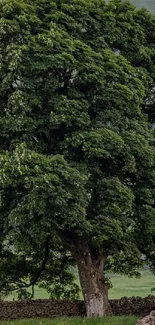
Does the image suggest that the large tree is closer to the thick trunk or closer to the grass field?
the thick trunk

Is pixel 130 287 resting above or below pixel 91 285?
below

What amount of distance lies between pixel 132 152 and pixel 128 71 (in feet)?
12.7

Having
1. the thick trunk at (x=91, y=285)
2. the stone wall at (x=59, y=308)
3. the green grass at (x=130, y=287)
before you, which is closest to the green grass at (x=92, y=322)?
the thick trunk at (x=91, y=285)

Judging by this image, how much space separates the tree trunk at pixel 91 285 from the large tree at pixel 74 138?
5 centimetres

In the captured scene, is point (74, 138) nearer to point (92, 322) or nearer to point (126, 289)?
point (92, 322)

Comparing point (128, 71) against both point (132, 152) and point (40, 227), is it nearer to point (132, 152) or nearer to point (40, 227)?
point (132, 152)

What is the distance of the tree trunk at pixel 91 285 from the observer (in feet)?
74.8

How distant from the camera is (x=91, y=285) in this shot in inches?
900

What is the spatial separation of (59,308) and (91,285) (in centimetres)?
430

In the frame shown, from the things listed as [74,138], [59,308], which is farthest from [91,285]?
[74,138]

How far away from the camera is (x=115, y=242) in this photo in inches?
Result: 850

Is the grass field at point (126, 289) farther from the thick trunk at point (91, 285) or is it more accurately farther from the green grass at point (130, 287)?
the thick trunk at point (91, 285)

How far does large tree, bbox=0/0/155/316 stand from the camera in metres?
19.4

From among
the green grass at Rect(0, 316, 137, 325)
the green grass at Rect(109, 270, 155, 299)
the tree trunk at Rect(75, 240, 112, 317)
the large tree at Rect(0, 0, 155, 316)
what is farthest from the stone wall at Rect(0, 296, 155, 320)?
the green grass at Rect(109, 270, 155, 299)
